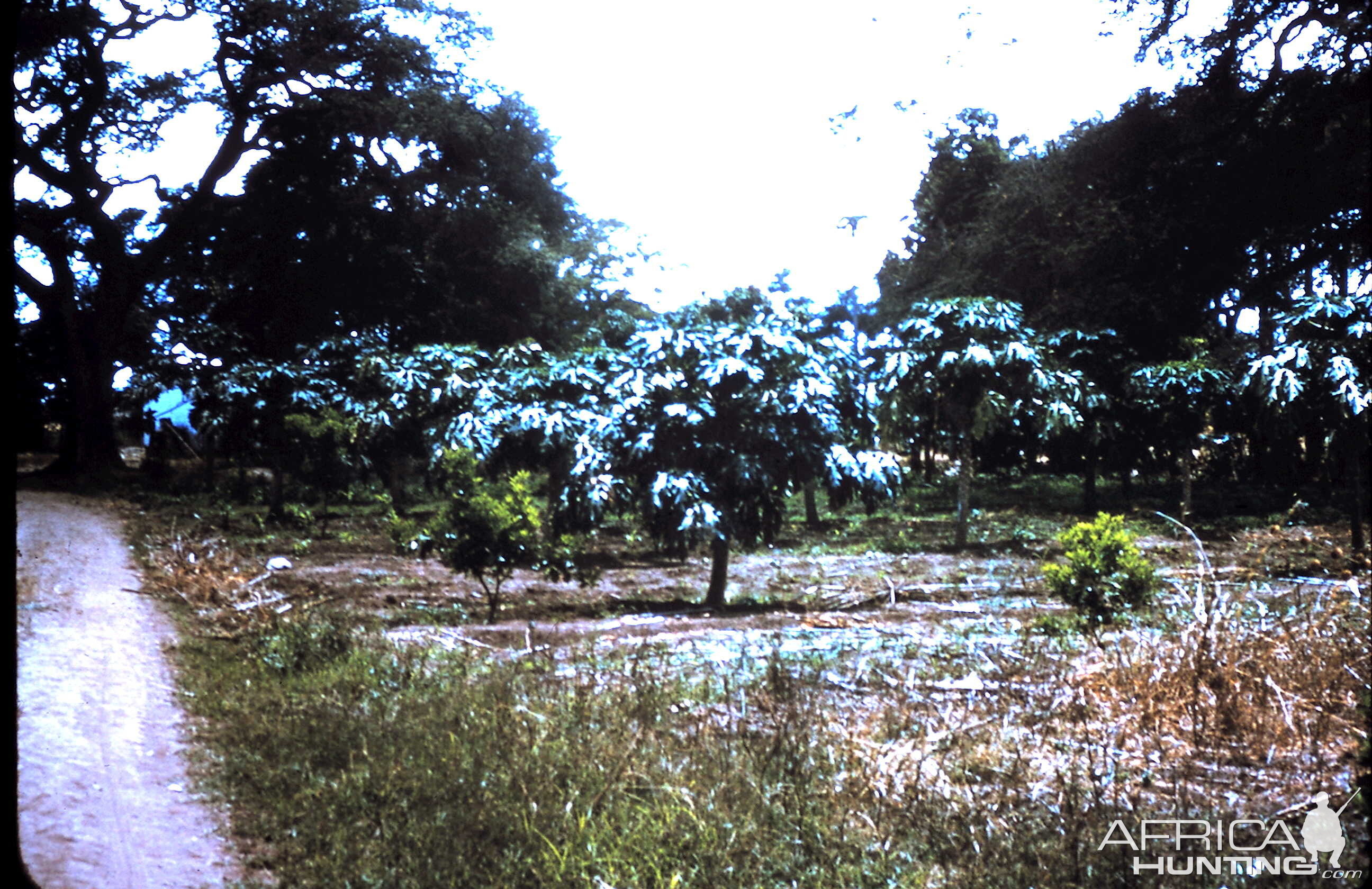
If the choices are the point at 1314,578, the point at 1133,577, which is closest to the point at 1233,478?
the point at 1314,578

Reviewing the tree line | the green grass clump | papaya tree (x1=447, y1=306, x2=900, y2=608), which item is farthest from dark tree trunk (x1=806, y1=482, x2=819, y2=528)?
the green grass clump

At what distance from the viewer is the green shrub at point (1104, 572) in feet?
15.6

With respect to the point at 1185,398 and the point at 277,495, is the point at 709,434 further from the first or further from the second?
the point at 1185,398

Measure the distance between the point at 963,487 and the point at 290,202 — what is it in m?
3.93

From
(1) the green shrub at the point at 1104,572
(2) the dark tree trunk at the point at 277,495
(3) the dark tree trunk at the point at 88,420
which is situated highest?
(3) the dark tree trunk at the point at 88,420

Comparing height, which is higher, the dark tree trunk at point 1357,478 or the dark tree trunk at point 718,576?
the dark tree trunk at point 1357,478

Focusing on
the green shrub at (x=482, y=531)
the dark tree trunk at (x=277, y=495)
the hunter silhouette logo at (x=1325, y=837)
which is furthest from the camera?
the green shrub at (x=482, y=531)

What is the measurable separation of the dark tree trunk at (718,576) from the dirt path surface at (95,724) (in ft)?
13.5

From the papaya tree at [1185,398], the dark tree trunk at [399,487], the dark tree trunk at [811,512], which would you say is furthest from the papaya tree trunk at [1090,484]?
the dark tree trunk at [399,487]

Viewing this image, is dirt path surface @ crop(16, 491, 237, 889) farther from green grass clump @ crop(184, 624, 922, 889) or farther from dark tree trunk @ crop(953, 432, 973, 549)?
dark tree trunk @ crop(953, 432, 973, 549)

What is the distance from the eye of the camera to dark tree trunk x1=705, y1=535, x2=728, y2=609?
7.25 m

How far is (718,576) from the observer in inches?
289

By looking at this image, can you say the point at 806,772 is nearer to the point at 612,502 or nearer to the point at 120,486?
the point at 120,486

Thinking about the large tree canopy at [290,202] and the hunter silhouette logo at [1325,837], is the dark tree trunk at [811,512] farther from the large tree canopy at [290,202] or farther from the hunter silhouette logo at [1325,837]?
the hunter silhouette logo at [1325,837]
